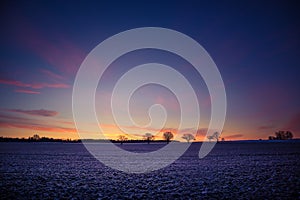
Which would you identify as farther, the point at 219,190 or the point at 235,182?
the point at 235,182

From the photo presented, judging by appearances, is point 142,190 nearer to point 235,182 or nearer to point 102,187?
point 102,187

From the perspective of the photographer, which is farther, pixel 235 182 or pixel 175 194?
pixel 235 182

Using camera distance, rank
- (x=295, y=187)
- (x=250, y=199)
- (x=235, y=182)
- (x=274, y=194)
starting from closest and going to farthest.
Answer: (x=250, y=199) < (x=274, y=194) < (x=295, y=187) < (x=235, y=182)

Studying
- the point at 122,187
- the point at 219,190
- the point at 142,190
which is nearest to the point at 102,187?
the point at 122,187

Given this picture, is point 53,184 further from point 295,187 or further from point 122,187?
point 295,187

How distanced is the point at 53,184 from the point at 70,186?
5.79ft

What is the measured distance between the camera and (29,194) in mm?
15320

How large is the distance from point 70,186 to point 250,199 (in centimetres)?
1237

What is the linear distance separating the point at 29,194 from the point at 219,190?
12.1 m

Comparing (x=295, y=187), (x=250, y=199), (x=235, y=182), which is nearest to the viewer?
(x=250, y=199)

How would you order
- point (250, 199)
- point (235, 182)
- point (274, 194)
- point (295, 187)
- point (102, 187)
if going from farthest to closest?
point (235, 182)
point (102, 187)
point (295, 187)
point (274, 194)
point (250, 199)

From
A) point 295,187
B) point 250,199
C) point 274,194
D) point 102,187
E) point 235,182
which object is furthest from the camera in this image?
point 235,182

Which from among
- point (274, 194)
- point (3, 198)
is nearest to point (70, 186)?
point (3, 198)

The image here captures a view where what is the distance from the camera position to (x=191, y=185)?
18297mm
